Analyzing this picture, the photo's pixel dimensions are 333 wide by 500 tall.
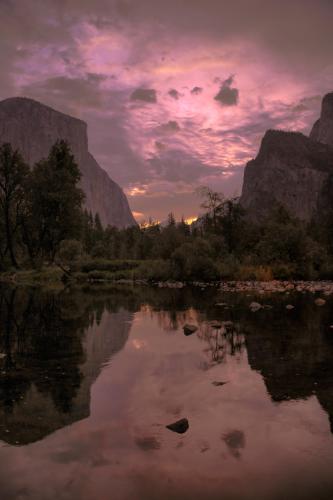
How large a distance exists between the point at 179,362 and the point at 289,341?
359 cm

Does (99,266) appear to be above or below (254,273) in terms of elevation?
above

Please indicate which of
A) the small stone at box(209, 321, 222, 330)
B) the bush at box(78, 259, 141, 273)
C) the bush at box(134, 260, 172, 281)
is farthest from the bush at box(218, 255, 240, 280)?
the small stone at box(209, 321, 222, 330)

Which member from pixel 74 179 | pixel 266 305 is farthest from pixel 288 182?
pixel 266 305

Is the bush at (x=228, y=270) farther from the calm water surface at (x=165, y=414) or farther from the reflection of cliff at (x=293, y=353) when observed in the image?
the calm water surface at (x=165, y=414)

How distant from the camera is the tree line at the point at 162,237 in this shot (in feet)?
135

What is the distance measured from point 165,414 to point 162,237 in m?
45.7

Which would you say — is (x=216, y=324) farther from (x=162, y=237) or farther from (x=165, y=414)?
(x=162, y=237)

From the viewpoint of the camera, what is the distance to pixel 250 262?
43.5 metres

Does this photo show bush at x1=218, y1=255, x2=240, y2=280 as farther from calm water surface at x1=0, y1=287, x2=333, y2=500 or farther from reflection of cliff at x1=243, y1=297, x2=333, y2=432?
calm water surface at x1=0, y1=287, x2=333, y2=500

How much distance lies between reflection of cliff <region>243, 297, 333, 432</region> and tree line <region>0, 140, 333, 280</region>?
24174 mm

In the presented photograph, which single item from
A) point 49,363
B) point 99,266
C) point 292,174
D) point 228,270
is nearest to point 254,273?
point 228,270

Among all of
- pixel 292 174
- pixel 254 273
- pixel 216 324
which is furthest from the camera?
pixel 292 174

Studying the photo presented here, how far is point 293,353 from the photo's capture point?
10.3m

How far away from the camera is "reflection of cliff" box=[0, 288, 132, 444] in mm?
A: 6308
